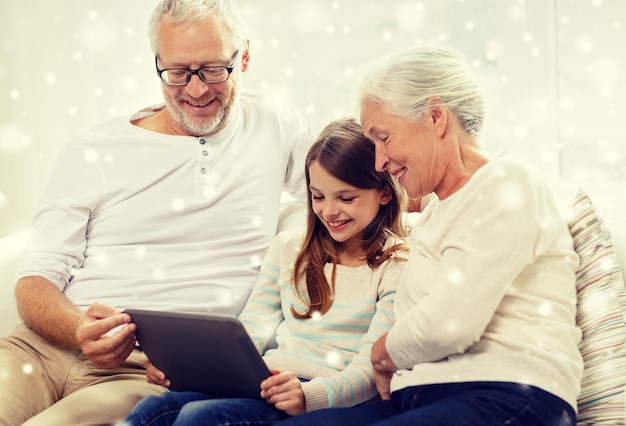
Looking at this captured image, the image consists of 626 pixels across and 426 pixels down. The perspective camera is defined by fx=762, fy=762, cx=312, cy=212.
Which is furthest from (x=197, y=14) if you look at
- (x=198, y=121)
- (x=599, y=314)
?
(x=599, y=314)

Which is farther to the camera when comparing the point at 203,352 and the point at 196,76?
the point at 196,76

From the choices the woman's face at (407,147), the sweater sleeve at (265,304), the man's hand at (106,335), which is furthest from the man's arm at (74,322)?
the woman's face at (407,147)

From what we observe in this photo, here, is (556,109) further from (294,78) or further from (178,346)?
(178,346)

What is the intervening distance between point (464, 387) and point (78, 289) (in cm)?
97

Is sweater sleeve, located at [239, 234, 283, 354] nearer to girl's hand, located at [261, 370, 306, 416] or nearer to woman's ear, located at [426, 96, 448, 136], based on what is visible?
girl's hand, located at [261, 370, 306, 416]

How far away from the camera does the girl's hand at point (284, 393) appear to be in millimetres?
1375

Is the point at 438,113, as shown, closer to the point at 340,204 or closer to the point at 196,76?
the point at 340,204

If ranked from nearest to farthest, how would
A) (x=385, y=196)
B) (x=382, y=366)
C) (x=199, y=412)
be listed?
(x=199, y=412) < (x=382, y=366) < (x=385, y=196)

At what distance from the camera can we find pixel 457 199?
53.1 inches

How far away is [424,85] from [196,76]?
642mm

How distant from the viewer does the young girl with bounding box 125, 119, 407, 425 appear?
4.81 feet

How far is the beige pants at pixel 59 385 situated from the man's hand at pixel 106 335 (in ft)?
0.25

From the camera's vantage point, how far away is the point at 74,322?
165cm

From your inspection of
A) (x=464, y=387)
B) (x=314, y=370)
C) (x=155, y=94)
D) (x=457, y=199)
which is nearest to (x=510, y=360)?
(x=464, y=387)
